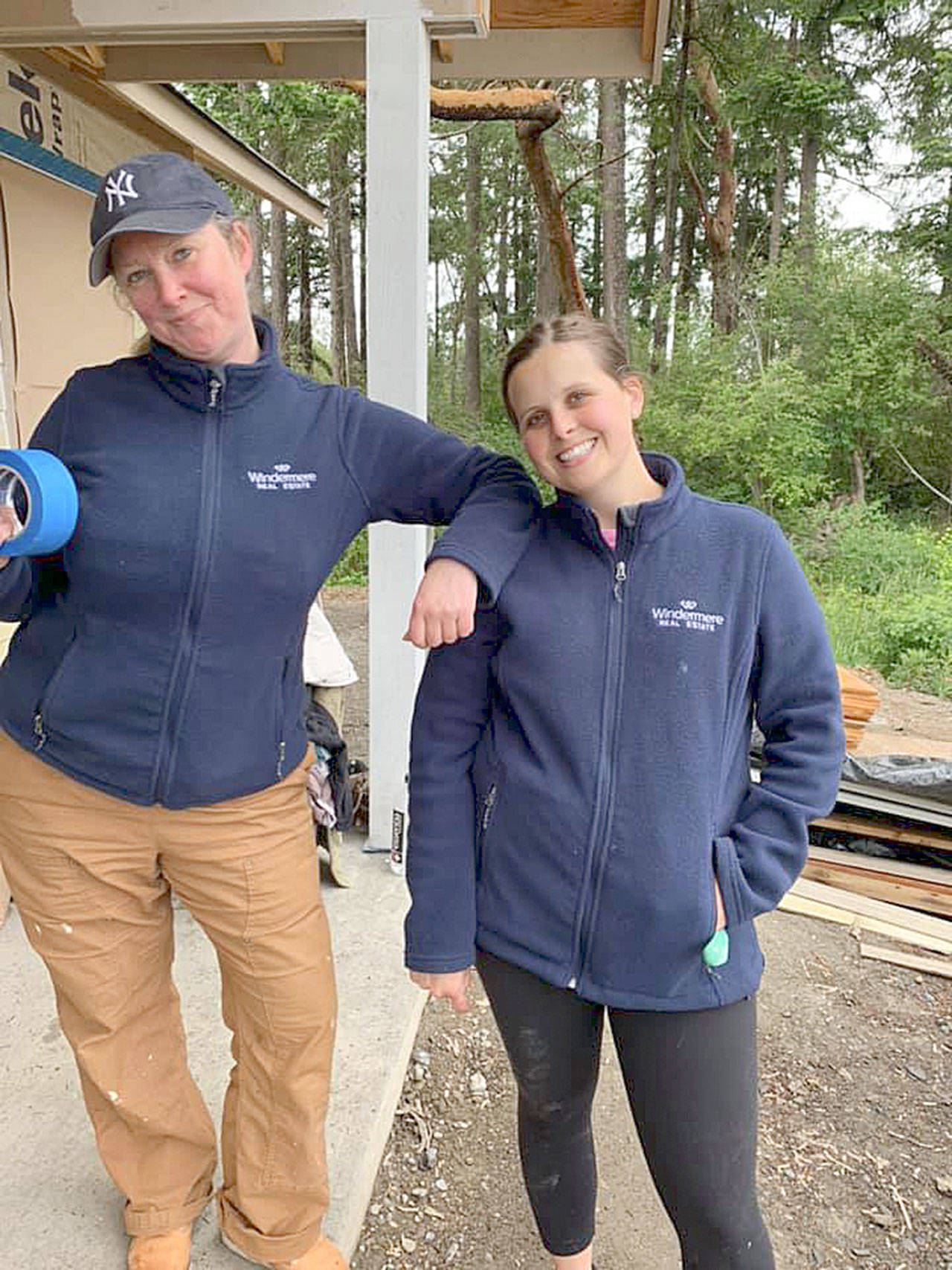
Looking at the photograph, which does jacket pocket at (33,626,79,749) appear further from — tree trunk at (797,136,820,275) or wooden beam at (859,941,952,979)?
tree trunk at (797,136,820,275)

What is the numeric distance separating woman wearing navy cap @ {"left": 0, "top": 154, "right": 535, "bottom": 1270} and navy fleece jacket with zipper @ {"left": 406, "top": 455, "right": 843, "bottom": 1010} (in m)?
0.14

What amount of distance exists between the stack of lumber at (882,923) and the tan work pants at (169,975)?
2.53m

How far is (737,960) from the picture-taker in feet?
4.75

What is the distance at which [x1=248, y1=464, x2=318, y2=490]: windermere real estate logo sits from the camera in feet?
4.98

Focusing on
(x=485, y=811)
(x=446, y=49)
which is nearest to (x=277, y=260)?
(x=446, y=49)

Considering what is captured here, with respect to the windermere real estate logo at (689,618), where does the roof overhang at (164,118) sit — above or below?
above

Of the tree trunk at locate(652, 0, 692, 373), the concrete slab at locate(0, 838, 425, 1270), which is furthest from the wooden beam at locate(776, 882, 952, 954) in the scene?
the tree trunk at locate(652, 0, 692, 373)

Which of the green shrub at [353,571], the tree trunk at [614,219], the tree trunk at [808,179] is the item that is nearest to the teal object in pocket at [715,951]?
the green shrub at [353,571]

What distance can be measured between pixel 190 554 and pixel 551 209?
797 centimetres

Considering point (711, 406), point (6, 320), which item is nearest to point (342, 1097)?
point (6, 320)

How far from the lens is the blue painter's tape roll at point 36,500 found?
55.1 inches

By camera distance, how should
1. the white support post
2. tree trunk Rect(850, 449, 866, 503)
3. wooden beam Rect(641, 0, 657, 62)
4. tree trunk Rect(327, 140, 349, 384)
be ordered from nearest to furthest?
the white support post, wooden beam Rect(641, 0, 657, 62), tree trunk Rect(850, 449, 866, 503), tree trunk Rect(327, 140, 349, 384)

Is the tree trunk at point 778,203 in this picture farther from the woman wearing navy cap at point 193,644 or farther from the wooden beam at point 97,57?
the woman wearing navy cap at point 193,644

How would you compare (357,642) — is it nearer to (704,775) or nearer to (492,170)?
(704,775)
